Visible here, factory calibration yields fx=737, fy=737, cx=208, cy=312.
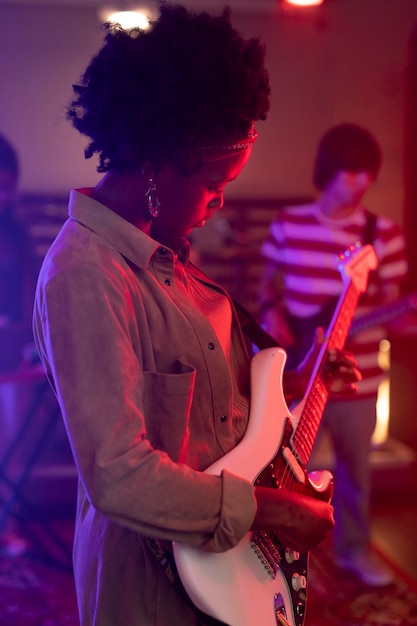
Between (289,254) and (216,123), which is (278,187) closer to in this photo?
(289,254)

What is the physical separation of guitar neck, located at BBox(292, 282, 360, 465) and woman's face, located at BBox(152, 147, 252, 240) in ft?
1.86

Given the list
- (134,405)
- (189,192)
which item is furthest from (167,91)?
(134,405)

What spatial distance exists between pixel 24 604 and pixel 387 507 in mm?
2250

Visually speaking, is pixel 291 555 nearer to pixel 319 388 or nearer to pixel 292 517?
pixel 292 517

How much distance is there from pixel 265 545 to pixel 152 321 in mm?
523

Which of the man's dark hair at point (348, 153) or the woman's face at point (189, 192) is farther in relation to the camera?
the man's dark hair at point (348, 153)

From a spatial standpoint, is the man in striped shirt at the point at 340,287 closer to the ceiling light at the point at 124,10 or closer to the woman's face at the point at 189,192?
the woman's face at the point at 189,192

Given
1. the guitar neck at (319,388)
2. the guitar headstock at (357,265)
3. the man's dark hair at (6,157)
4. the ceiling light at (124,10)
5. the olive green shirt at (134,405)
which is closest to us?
the olive green shirt at (134,405)

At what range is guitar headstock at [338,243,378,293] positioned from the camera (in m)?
2.37

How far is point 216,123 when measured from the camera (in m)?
1.38

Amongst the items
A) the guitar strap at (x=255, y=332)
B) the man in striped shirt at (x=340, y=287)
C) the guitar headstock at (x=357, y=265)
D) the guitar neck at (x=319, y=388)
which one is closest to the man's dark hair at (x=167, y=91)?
the guitar strap at (x=255, y=332)

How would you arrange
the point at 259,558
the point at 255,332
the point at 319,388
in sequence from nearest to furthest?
1. the point at 259,558
2. the point at 255,332
3. the point at 319,388

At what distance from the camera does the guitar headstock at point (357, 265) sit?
2.37 m

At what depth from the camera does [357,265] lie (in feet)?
7.93
